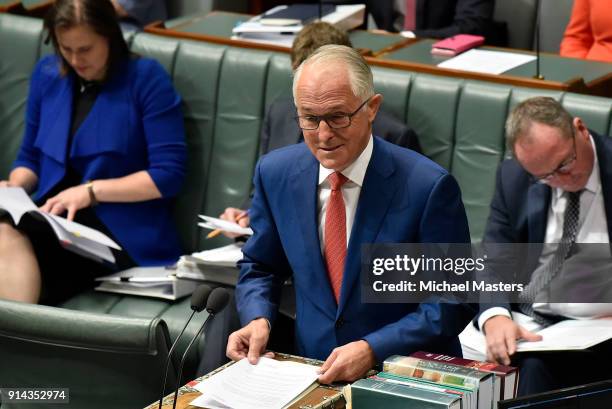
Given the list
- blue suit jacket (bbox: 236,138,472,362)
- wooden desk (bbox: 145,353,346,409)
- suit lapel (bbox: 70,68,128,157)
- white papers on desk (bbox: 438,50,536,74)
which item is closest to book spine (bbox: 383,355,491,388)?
wooden desk (bbox: 145,353,346,409)

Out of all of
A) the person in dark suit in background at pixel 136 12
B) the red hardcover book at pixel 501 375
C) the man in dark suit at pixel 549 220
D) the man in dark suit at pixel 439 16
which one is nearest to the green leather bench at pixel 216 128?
the man in dark suit at pixel 549 220

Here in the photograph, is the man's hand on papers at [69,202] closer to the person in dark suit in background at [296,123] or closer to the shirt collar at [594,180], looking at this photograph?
the person in dark suit in background at [296,123]

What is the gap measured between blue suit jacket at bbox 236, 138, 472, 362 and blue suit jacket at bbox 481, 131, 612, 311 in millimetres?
634

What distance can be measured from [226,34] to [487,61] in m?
1.09

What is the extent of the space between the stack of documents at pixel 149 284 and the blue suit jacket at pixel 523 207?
1.05 meters

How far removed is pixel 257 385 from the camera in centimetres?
233

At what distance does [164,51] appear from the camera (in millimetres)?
4199

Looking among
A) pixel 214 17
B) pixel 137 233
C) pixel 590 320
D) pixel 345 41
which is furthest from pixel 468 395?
pixel 214 17

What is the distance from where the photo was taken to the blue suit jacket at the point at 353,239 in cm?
254

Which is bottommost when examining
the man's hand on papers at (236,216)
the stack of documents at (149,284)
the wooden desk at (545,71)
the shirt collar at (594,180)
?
the stack of documents at (149,284)

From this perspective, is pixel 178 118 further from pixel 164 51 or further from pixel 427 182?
pixel 427 182

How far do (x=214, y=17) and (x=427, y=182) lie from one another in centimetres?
242

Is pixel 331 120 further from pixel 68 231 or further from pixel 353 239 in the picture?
pixel 68 231

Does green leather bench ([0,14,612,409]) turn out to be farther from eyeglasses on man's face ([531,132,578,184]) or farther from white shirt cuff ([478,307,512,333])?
white shirt cuff ([478,307,512,333])
